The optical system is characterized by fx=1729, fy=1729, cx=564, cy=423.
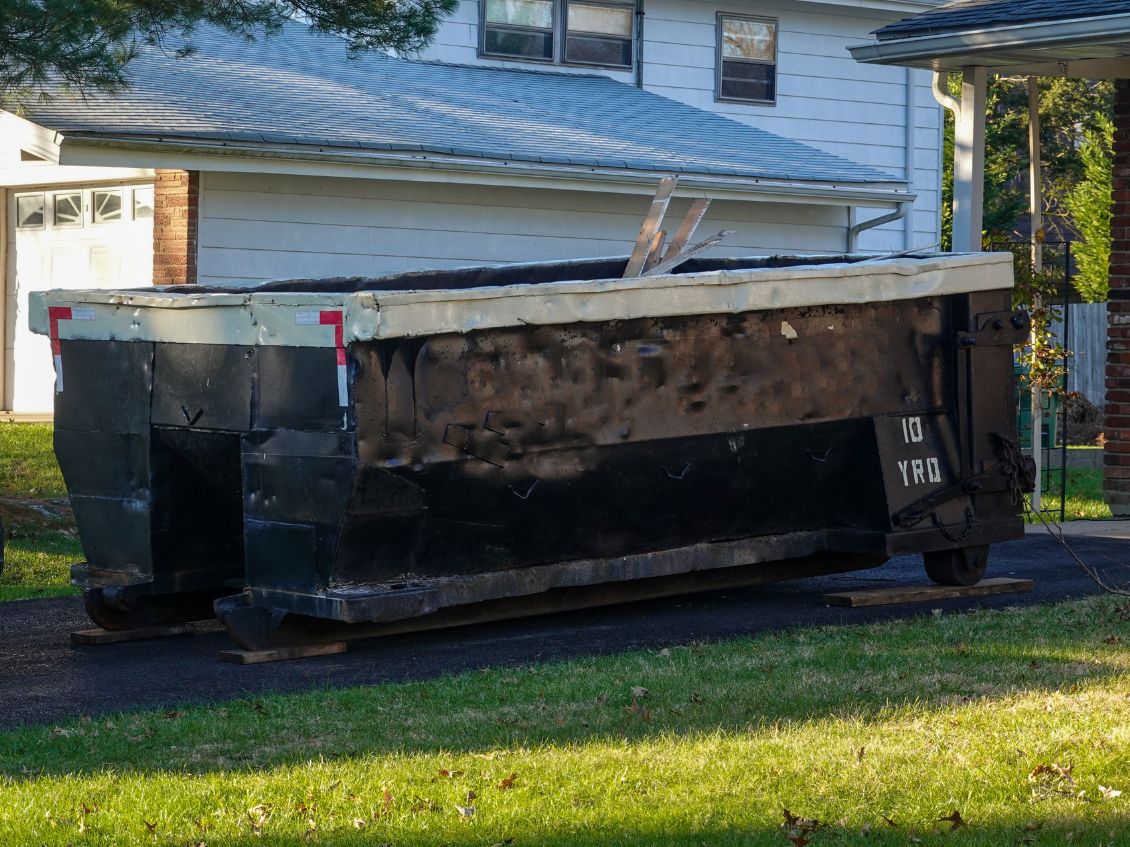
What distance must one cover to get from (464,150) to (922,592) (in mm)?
7285

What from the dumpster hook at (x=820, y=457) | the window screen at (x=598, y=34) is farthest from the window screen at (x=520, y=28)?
the dumpster hook at (x=820, y=457)

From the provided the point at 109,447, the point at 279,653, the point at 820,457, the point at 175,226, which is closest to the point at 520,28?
the point at 175,226

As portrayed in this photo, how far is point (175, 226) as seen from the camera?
47.9 ft

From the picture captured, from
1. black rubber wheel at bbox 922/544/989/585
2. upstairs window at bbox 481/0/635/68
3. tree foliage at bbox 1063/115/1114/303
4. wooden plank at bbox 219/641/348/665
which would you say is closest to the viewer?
wooden plank at bbox 219/641/348/665

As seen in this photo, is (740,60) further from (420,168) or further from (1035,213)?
(1035,213)

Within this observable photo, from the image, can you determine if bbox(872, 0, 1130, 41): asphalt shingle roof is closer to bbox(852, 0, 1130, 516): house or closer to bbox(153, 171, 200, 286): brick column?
bbox(852, 0, 1130, 516): house

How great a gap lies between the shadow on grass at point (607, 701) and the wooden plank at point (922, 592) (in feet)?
3.97

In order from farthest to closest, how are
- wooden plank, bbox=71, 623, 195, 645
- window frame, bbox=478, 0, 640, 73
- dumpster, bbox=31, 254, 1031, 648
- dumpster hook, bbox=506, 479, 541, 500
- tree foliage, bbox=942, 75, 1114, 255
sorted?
tree foliage, bbox=942, 75, 1114, 255
window frame, bbox=478, 0, 640, 73
wooden plank, bbox=71, 623, 195, 645
dumpster hook, bbox=506, 479, 541, 500
dumpster, bbox=31, 254, 1031, 648

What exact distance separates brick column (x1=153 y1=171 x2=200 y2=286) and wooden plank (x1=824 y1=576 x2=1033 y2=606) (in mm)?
7171

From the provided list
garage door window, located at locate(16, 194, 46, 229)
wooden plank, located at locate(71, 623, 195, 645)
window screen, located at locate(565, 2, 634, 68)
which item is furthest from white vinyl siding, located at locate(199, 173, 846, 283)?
wooden plank, located at locate(71, 623, 195, 645)

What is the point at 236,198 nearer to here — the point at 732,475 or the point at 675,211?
the point at 675,211

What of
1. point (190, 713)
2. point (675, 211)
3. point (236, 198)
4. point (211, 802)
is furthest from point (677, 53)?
point (211, 802)

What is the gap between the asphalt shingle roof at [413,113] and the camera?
1441 cm

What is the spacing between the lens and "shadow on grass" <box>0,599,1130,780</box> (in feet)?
19.4
